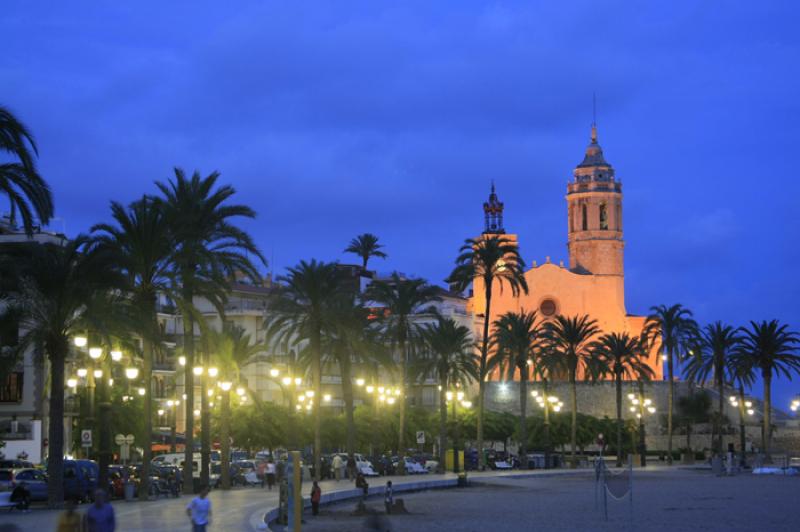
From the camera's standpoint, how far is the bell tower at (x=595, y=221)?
13112cm

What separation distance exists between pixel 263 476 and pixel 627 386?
208ft

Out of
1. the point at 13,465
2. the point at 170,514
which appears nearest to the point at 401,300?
the point at 13,465

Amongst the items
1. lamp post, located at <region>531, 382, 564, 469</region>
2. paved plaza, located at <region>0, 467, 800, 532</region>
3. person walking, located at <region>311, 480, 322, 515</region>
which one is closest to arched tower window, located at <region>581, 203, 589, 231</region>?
lamp post, located at <region>531, 382, 564, 469</region>

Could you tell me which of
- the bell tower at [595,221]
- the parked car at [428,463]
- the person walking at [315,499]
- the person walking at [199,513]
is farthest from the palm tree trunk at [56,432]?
the bell tower at [595,221]

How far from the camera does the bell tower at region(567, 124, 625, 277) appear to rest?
131 meters

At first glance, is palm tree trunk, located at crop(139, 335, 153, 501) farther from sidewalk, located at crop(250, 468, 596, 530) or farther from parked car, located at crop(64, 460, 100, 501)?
sidewalk, located at crop(250, 468, 596, 530)

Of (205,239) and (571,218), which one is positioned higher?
(571,218)

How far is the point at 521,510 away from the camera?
142 ft

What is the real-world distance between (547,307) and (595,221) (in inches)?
429

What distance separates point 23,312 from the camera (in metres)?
36.8

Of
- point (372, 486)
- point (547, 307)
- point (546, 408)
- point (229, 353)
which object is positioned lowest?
point (372, 486)

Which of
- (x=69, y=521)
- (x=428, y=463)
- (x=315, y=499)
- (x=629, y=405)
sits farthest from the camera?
(x=629, y=405)

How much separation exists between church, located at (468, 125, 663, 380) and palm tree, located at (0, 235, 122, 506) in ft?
290

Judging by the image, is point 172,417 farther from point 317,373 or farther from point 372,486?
point 372,486
